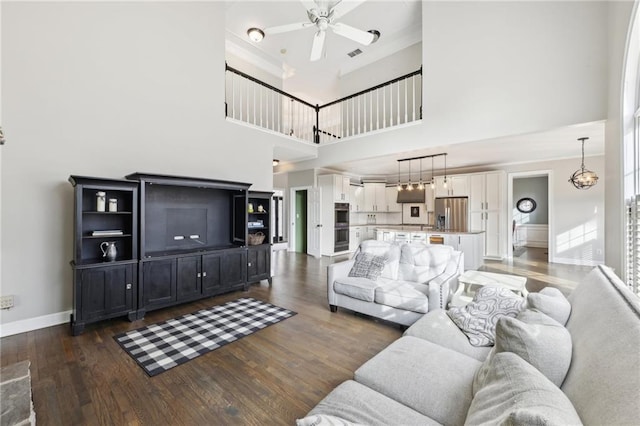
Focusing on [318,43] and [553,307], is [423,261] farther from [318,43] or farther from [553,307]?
[318,43]

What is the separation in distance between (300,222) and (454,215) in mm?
4631

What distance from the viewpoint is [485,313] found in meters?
2.15

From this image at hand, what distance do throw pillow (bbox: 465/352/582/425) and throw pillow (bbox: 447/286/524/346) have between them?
1.05 metres

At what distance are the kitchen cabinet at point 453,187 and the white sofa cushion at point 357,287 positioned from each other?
5468mm

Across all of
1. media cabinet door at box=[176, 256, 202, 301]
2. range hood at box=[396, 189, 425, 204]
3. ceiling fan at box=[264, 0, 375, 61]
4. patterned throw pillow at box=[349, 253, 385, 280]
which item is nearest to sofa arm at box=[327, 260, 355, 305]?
patterned throw pillow at box=[349, 253, 385, 280]

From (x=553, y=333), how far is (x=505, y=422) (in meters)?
0.78

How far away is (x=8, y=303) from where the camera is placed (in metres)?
2.94

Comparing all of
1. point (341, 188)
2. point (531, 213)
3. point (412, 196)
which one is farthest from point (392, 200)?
point (531, 213)

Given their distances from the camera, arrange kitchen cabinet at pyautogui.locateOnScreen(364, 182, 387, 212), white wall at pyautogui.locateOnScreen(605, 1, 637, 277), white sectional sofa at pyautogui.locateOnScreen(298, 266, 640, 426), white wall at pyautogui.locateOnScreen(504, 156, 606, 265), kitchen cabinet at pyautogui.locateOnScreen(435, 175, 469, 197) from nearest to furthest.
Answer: white sectional sofa at pyautogui.locateOnScreen(298, 266, 640, 426)
white wall at pyautogui.locateOnScreen(605, 1, 637, 277)
white wall at pyautogui.locateOnScreen(504, 156, 606, 265)
kitchen cabinet at pyautogui.locateOnScreen(435, 175, 469, 197)
kitchen cabinet at pyautogui.locateOnScreen(364, 182, 387, 212)

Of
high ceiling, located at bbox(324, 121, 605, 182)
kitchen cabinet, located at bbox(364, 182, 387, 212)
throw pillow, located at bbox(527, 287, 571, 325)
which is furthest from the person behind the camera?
kitchen cabinet, located at bbox(364, 182, 387, 212)

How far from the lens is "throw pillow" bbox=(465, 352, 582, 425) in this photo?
656 millimetres

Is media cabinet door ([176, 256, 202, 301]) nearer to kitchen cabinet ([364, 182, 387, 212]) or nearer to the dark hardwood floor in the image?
the dark hardwood floor

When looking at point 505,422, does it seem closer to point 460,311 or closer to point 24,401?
point 460,311

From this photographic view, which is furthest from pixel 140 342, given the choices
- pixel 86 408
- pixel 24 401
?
pixel 24 401
